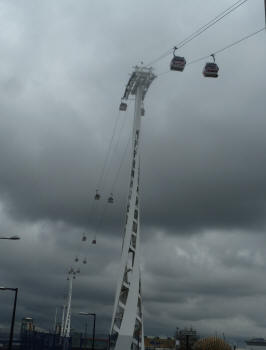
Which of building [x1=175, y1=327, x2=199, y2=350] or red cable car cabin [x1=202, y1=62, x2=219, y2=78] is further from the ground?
red cable car cabin [x1=202, y1=62, x2=219, y2=78]

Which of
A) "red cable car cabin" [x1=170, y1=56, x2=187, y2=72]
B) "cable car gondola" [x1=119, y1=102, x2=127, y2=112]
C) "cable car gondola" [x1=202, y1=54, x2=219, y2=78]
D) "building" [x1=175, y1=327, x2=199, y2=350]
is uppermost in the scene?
"cable car gondola" [x1=119, y1=102, x2=127, y2=112]

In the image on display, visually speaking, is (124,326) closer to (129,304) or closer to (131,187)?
(129,304)

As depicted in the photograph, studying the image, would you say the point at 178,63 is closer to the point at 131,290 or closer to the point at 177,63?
the point at 177,63

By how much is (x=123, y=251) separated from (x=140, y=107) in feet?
50.2

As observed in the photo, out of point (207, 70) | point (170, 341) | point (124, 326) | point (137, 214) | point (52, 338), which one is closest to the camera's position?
point (207, 70)

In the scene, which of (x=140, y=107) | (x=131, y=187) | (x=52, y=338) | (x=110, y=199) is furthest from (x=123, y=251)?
(x=52, y=338)

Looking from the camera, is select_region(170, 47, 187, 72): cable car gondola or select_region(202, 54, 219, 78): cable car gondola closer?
select_region(202, 54, 219, 78): cable car gondola

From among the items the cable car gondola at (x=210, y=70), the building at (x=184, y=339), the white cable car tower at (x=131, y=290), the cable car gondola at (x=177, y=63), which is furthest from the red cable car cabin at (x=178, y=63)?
→ the building at (x=184, y=339)

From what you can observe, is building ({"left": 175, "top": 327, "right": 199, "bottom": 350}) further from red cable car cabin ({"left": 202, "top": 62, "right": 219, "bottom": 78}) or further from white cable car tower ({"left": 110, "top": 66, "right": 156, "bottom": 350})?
red cable car cabin ({"left": 202, "top": 62, "right": 219, "bottom": 78})

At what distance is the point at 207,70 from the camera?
21.5m

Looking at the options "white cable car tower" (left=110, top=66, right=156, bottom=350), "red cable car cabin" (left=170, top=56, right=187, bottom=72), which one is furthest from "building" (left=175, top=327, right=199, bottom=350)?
"red cable car cabin" (left=170, top=56, right=187, bottom=72)

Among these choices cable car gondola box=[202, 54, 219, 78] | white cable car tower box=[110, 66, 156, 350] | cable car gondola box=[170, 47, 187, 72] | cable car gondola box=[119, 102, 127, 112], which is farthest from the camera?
cable car gondola box=[119, 102, 127, 112]

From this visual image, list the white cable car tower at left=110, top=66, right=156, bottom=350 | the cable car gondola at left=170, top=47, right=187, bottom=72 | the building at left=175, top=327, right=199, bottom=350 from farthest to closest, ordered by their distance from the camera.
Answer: the building at left=175, top=327, right=199, bottom=350, the white cable car tower at left=110, top=66, right=156, bottom=350, the cable car gondola at left=170, top=47, right=187, bottom=72

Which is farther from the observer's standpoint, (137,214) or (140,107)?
(140,107)
